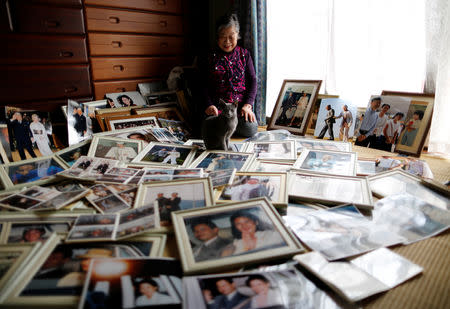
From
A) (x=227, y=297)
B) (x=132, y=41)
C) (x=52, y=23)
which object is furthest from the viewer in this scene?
(x=132, y=41)

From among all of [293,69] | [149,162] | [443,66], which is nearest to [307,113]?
[293,69]

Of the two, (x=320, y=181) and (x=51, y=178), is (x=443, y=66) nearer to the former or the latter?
(x=320, y=181)

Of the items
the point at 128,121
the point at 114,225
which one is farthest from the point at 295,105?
the point at 114,225

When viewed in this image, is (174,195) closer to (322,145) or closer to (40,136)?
(322,145)

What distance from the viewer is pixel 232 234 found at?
2.82 feet

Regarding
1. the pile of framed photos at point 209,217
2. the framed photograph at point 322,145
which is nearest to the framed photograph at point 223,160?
the pile of framed photos at point 209,217

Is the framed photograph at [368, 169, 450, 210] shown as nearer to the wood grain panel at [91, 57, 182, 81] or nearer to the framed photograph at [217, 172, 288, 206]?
the framed photograph at [217, 172, 288, 206]

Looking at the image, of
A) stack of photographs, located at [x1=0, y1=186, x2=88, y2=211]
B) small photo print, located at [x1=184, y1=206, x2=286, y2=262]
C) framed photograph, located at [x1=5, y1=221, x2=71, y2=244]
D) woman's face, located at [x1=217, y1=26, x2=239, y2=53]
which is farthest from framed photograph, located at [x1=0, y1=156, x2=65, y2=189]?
woman's face, located at [x1=217, y1=26, x2=239, y2=53]

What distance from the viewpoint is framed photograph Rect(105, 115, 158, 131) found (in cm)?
204

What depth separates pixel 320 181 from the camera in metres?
1.21

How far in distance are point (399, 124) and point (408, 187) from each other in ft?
2.04

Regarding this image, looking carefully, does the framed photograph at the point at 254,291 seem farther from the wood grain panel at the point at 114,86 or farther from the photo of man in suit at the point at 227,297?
the wood grain panel at the point at 114,86

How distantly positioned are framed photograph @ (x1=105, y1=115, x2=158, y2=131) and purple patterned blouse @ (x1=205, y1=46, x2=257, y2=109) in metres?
0.44

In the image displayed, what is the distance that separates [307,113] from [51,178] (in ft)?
5.15
